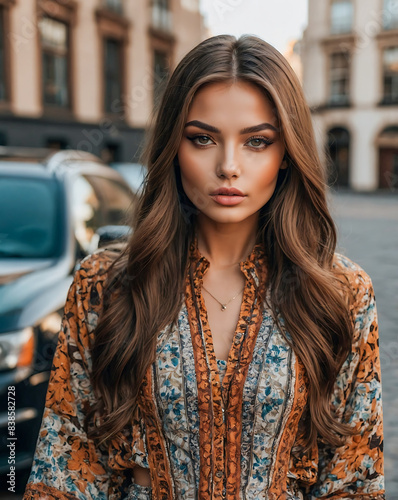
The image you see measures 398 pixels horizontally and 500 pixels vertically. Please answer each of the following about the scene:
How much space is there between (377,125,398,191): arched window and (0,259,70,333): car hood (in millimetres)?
32230

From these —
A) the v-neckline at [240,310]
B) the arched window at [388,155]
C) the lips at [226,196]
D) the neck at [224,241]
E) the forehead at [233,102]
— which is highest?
the arched window at [388,155]

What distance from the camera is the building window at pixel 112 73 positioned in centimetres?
2222

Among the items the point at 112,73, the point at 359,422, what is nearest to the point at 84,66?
the point at 112,73

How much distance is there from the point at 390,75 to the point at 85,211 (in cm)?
3268

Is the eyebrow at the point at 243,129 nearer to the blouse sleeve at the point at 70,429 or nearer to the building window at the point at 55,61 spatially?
the blouse sleeve at the point at 70,429

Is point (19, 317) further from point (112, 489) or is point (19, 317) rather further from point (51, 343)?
point (112, 489)

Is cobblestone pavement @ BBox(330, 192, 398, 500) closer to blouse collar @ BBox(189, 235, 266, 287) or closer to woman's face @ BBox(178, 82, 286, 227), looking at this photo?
blouse collar @ BBox(189, 235, 266, 287)

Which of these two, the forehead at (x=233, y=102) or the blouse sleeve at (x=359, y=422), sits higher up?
the forehead at (x=233, y=102)

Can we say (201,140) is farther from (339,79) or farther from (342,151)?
(339,79)

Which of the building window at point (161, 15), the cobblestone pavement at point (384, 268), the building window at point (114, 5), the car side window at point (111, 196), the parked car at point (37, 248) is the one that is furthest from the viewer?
the building window at point (161, 15)

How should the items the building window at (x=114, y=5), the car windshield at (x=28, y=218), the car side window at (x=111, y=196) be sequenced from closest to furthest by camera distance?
1. the car windshield at (x=28, y=218)
2. the car side window at (x=111, y=196)
3. the building window at (x=114, y=5)

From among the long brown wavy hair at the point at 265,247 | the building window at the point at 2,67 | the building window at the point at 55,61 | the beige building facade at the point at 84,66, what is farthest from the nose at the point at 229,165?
the building window at the point at 55,61

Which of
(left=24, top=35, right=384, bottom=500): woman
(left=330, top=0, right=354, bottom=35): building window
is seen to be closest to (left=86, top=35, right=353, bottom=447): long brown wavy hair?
(left=24, top=35, right=384, bottom=500): woman

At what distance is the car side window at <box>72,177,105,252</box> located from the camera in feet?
13.6
